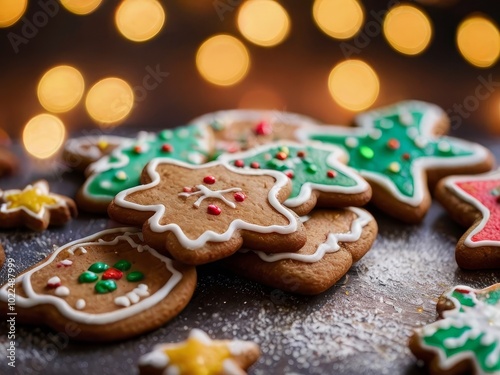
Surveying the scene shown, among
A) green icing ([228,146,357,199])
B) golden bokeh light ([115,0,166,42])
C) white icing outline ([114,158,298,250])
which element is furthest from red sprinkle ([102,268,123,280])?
golden bokeh light ([115,0,166,42])

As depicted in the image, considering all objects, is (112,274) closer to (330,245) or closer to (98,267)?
(98,267)

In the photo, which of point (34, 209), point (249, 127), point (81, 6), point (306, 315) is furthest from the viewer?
point (81, 6)

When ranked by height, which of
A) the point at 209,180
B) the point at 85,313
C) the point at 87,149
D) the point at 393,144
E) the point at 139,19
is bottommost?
the point at 85,313

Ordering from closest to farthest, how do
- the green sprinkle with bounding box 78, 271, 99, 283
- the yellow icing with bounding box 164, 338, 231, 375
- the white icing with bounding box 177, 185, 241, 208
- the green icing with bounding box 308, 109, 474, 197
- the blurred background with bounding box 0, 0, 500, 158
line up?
the yellow icing with bounding box 164, 338, 231, 375 → the green sprinkle with bounding box 78, 271, 99, 283 → the white icing with bounding box 177, 185, 241, 208 → the green icing with bounding box 308, 109, 474, 197 → the blurred background with bounding box 0, 0, 500, 158

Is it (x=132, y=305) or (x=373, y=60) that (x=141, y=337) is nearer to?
(x=132, y=305)

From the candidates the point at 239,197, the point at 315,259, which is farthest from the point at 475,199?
the point at 239,197

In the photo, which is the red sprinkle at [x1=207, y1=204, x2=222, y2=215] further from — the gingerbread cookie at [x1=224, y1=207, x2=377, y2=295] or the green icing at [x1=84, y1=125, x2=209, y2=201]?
the green icing at [x1=84, y1=125, x2=209, y2=201]

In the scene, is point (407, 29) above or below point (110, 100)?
above

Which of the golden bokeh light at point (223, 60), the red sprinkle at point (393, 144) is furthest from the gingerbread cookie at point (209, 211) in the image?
the golden bokeh light at point (223, 60)
